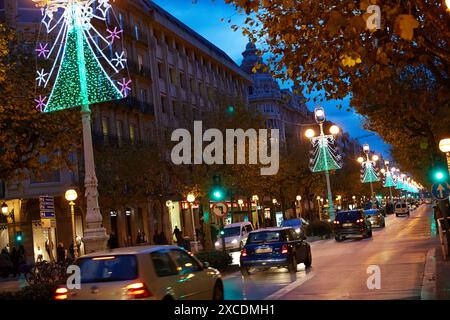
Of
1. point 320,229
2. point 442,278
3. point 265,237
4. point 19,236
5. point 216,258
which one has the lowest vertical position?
point 442,278

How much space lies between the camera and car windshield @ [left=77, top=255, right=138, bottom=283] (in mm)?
9617

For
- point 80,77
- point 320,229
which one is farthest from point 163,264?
point 320,229

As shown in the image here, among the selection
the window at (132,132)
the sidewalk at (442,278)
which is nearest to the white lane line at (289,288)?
the sidewalk at (442,278)

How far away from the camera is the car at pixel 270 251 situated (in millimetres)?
19812

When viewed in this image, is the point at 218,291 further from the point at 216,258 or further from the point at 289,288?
the point at 216,258

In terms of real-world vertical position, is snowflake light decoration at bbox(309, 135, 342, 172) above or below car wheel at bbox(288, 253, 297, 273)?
above

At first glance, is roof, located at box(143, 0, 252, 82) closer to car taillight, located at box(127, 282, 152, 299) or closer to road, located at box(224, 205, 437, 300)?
road, located at box(224, 205, 437, 300)

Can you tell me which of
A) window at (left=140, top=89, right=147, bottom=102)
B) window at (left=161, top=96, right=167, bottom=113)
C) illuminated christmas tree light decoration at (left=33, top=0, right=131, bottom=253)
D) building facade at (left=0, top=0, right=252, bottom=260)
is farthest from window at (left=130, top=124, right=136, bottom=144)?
illuminated christmas tree light decoration at (left=33, top=0, right=131, bottom=253)

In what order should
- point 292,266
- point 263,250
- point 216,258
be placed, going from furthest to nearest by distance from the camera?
point 216,258 < point 263,250 < point 292,266

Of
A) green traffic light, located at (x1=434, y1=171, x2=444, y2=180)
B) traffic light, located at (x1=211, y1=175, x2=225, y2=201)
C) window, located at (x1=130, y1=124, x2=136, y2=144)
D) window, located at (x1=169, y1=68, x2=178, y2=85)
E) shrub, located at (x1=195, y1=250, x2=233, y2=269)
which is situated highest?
window, located at (x1=169, y1=68, x2=178, y2=85)

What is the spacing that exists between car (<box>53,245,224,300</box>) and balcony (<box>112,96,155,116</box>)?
35129mm

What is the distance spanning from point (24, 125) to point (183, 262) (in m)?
8.28

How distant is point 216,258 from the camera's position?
2162 centimetres

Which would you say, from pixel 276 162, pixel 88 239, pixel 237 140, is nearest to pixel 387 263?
pixel 88 239
